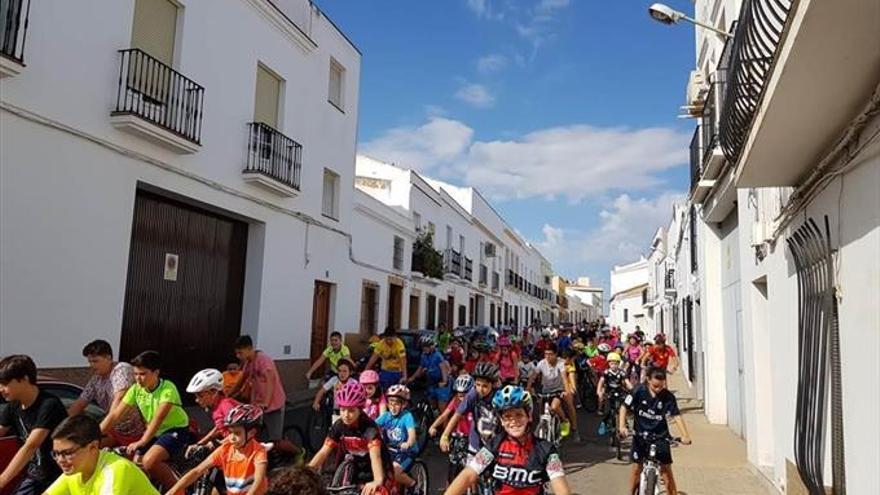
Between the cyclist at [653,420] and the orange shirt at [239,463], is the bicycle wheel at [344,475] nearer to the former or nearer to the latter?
the orange shirt at [239,463]

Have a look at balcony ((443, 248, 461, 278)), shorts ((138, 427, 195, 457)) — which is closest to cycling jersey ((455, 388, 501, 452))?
shorts ((138, 427, 195, 457))

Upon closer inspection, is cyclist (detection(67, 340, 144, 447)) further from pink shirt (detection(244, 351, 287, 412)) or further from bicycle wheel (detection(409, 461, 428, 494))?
bicycle wheel (detection(409, 461, 428, 494))

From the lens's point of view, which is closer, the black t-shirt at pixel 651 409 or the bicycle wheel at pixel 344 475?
the bicycle wheel at pixel 344 475

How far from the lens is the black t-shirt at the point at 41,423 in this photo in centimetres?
446

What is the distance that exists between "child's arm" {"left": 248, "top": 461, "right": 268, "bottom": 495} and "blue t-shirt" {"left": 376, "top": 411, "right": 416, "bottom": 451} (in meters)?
1.76

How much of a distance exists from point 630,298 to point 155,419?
174 feet

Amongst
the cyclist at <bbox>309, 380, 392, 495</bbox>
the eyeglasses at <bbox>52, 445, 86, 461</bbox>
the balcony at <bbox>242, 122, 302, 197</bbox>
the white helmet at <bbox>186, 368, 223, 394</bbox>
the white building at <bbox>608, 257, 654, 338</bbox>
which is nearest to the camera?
the eyeglasses at <bbox>52, 445, 86, 461</bbox>

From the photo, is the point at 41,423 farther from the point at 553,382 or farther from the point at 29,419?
the point at 553,382

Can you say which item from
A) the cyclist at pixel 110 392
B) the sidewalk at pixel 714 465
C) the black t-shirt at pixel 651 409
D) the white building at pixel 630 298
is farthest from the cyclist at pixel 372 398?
the white building at pixel 630 298

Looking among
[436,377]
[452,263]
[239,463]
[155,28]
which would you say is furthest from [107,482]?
[452,263]

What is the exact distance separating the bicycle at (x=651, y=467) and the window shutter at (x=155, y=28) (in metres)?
9.44

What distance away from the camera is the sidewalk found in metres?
8.08

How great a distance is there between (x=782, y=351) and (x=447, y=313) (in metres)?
24.6

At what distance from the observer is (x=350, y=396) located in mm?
5141
